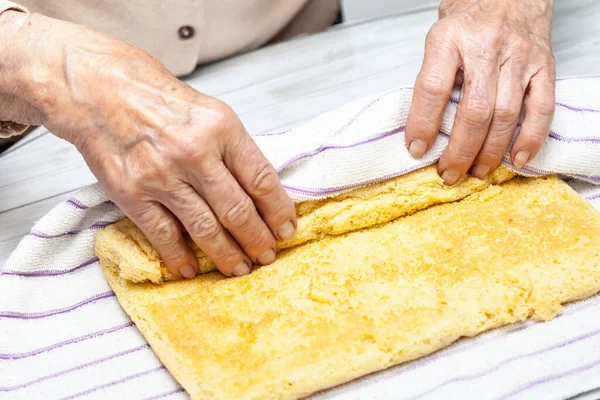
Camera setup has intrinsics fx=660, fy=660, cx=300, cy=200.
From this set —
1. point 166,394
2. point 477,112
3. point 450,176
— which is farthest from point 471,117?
point 166,394

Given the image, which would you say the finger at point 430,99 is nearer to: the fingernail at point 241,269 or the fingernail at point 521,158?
the fingernail at point 521,158

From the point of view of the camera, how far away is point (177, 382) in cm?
102

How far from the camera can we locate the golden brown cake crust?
1.12 m

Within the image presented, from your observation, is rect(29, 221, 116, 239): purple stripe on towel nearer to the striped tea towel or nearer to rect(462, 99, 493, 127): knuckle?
the striped tea towel

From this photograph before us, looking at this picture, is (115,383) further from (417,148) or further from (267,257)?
(417,148)

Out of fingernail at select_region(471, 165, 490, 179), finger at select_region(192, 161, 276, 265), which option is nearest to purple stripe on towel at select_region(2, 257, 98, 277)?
finger at select_region(192, 161, 276, 265)

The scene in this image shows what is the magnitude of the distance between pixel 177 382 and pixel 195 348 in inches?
3.1

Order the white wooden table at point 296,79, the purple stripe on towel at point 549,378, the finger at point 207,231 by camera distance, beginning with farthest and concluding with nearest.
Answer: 1. the white wooden table at point 296,79
2. the finger at point 207,231
3. the purple stripe on towel at point 549,378

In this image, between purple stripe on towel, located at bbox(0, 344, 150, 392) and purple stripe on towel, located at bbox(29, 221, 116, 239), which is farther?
purple stripe on towel, located at bbox(29, 221, 116, 239)

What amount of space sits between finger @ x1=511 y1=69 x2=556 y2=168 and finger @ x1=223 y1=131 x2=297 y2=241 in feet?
1.39

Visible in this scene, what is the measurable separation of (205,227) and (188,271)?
106mm

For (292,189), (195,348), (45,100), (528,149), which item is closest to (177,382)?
(195,348)

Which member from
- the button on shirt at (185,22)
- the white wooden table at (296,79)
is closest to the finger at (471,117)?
the white wooden table at (296,79)

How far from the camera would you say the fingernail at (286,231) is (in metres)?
1.11
